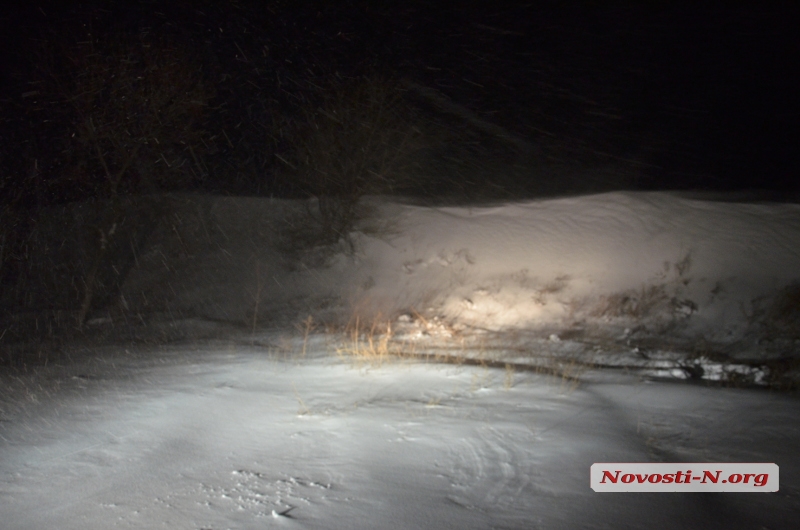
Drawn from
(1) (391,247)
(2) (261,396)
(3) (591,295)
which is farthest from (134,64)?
(3) (591,295)

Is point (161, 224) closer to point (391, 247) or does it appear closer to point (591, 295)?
point (391, 247)

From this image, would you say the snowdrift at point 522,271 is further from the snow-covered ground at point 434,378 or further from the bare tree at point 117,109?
the bare tree at point 117,109

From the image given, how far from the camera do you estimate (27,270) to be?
1650 cm

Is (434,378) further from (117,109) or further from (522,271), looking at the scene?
(117,109)

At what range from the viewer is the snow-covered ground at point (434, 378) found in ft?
13.3

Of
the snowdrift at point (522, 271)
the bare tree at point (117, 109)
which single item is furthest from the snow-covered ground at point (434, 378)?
the bare tree at point (117, 109)

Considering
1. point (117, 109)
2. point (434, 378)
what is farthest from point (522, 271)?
point (117, 109)

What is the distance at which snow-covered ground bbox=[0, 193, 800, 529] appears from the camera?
4.06m

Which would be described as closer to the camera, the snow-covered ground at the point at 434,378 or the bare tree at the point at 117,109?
the snow-covered ground at the point at 434,378

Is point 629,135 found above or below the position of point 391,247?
above

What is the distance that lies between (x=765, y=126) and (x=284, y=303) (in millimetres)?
21264

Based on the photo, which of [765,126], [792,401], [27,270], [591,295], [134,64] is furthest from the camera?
[765,126]

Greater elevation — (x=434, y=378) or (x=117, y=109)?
(x=117, y=109)

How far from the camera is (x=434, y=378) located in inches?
293
